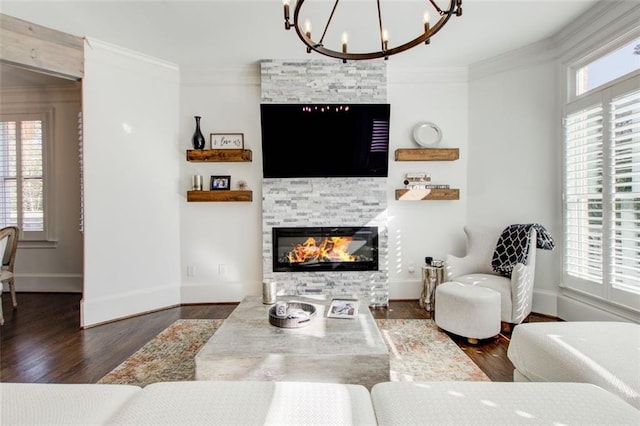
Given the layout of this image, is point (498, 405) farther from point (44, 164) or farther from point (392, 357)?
point (44, 164)

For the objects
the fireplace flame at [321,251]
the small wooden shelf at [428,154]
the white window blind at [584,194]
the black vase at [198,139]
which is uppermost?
the black vase at [198,139]

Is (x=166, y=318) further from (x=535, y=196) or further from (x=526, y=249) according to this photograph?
(x=535, y=196)

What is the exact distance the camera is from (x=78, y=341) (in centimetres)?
267

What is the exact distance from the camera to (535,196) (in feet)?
10.8

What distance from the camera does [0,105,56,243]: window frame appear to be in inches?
162

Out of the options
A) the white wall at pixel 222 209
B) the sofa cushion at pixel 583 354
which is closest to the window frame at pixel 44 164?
the white wall at pixel 222 209

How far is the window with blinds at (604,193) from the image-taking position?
2.37m

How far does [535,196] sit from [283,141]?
2.87 m

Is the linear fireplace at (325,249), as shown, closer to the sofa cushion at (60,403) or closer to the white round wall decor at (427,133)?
the white round wall decor at (427,133)

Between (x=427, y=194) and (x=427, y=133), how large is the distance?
0.78 m

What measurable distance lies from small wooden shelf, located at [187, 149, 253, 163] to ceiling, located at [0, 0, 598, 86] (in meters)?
1.08

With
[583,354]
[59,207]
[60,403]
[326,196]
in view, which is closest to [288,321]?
[60,403]

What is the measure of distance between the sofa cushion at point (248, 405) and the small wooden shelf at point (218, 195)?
266 cm

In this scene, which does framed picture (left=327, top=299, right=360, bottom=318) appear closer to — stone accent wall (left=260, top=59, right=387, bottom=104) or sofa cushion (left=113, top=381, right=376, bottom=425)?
sofa cushion (left=113, top=381, right=376, bottom=425)
